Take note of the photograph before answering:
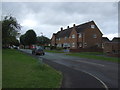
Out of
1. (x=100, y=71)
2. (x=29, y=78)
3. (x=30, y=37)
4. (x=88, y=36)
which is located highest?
(x=30, y=37)

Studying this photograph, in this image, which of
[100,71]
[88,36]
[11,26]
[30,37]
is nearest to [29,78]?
[100,71]

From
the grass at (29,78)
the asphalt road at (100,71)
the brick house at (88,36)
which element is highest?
the brick house at (88,36)

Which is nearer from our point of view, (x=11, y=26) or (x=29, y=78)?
(x=29, y=78)

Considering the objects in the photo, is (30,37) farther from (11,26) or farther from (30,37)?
(11,26)

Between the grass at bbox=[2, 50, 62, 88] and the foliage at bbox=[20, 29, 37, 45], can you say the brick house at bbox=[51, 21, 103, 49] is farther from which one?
the grass at bbox=[2, 50, 62, 88]

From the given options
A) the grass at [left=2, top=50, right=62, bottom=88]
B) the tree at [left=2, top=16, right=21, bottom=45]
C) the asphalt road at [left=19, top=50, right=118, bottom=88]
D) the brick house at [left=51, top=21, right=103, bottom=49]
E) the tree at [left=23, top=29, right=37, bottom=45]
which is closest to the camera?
the grass at [left=2, top=50, right=62, bottom=88]

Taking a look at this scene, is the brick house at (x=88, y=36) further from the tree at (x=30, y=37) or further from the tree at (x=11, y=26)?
the tree at (x=30, y=37)

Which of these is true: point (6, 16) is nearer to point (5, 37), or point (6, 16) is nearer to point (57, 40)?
point (5, 37)

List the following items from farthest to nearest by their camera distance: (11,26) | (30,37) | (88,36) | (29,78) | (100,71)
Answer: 1. (30,37)
2. (88,36)
3. (11,26)
4. (100,71)
5. (29,78)

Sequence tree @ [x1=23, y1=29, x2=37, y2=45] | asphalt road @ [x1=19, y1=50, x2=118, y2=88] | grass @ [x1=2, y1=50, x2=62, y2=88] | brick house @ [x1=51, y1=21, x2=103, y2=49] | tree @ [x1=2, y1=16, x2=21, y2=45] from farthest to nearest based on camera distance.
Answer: tree @ [x1=23, y1=29, x2=37, y2=45] < brick house @ [x1=51, y1=21, x2=103, y2=49] < tree @ [x1=2, y1=16, x2=21, y2=45] < asphalt road @ [x1=19, y1=50, x2=118, y2=88] < grass @ [x1=2, y1=50, x2=62, y2=88]

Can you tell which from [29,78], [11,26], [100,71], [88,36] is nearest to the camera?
[29,78]

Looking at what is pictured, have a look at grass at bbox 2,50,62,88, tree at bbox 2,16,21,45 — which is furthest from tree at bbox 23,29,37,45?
grass at bbox 2,50,62,88

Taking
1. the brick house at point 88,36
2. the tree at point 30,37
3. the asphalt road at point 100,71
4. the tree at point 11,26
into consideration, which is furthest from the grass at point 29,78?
the tree at point 30,37

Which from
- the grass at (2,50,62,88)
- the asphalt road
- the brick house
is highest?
the brick house
